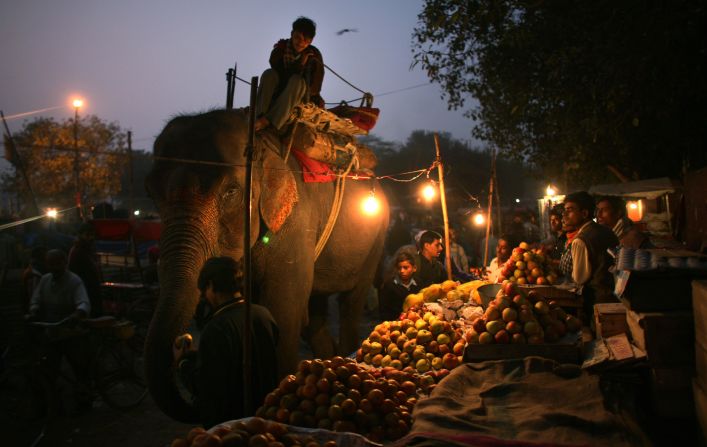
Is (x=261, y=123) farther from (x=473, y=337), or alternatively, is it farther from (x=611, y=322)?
(x=611, y=322)

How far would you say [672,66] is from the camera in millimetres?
9336

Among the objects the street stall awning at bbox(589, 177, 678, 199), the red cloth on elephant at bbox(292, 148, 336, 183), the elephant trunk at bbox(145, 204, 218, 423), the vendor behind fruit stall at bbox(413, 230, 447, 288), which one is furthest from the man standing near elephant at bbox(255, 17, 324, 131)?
the street stall awning at bbox(589, 177, 678, 199)

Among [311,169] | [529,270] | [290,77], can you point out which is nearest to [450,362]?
[529,270]

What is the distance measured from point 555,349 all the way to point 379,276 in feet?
29.4

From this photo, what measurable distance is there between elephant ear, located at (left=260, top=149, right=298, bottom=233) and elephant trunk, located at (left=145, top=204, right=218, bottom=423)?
67 centimetres

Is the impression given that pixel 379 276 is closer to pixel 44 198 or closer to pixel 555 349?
pixel 555 349

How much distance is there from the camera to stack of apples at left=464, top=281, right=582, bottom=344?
4.19m

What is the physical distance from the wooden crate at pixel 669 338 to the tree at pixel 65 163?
33736mm

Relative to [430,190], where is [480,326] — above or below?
below

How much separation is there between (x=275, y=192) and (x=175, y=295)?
1.63 meters

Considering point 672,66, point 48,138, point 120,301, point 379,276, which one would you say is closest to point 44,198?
point 48,138

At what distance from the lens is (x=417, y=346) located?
4914 mm

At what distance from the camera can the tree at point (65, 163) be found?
3384cm

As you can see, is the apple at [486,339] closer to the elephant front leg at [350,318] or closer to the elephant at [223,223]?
the elephant at [223,223]
